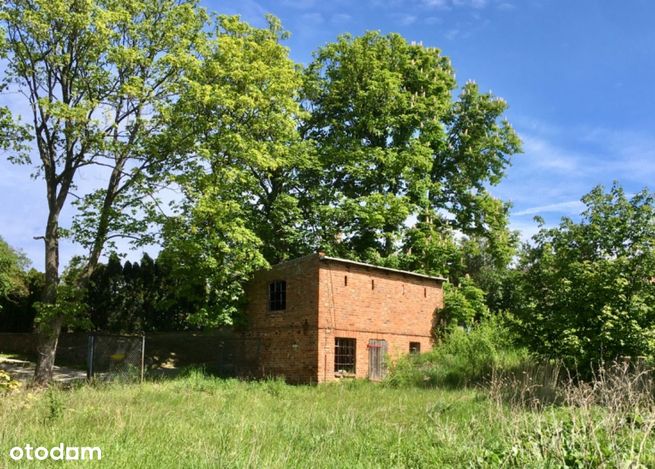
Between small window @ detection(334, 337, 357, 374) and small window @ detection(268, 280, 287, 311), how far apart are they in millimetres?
2771

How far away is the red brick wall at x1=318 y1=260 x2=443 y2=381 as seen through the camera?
21.3 meters

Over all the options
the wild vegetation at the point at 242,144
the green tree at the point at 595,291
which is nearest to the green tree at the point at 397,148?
the wild vegetation at the point at 242,144

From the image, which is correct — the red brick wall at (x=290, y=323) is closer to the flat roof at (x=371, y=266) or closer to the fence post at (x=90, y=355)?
the flat roof at (x=371, y=266)

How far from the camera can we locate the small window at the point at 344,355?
21.6 meters

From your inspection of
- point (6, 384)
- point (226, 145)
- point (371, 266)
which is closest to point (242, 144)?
point (226, 145)

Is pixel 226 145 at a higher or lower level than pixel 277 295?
higher

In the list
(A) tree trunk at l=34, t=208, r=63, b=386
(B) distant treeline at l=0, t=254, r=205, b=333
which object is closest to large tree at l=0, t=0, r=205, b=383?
(A) tree trunk at l=34, t=208, r=63, b=386

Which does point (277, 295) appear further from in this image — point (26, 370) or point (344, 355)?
point (26, 370)

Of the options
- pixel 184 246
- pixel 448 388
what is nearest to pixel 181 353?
pixel 184 246

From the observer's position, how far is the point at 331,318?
21391 mm

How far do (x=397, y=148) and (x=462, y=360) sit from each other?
12802mm

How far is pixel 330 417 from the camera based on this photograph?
1102 cm

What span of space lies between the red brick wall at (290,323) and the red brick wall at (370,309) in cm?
46

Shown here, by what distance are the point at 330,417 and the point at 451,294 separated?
658 inches
